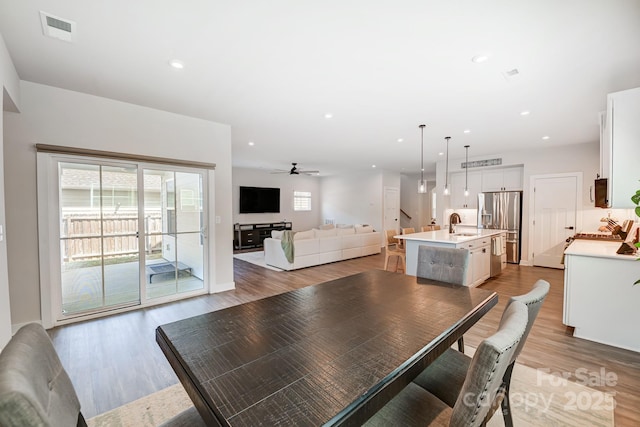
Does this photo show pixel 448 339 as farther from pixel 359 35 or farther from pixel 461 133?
pixel 461 133

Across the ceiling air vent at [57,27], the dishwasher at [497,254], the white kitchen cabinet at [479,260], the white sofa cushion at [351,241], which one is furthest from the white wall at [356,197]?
the ceiling air vent at [57,27]

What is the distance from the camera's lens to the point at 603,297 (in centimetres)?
267

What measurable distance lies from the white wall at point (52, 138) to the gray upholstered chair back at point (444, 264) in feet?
11.2

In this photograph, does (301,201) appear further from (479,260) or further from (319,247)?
(479,260)

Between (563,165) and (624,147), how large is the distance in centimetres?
414

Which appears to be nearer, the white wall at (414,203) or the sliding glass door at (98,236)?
the sliding glass door at (98,236)

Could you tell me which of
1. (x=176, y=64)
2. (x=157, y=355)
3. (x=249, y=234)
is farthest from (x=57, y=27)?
(x=249, y=234)

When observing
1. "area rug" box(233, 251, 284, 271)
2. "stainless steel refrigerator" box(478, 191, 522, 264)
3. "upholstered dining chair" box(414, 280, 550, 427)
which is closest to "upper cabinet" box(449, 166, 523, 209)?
"stainless steel refrigerator" box(478, 191, 522, 264)

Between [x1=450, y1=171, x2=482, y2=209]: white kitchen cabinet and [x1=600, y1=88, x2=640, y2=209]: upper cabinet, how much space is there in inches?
186

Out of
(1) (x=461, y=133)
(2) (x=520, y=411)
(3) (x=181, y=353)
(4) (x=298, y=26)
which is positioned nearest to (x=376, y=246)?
(1) (x=461, y=133)

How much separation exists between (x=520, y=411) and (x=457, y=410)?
4.99ft

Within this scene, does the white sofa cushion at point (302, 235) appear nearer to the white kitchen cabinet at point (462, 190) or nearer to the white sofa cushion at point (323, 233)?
the white sofa cushion at point (323, 233)

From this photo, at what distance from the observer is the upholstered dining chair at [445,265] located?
2.19m

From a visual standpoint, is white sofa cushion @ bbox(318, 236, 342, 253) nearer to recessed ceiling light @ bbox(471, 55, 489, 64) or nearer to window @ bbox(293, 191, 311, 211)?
recessed ceiling light @ bbox(471, 55, 489, 64)
